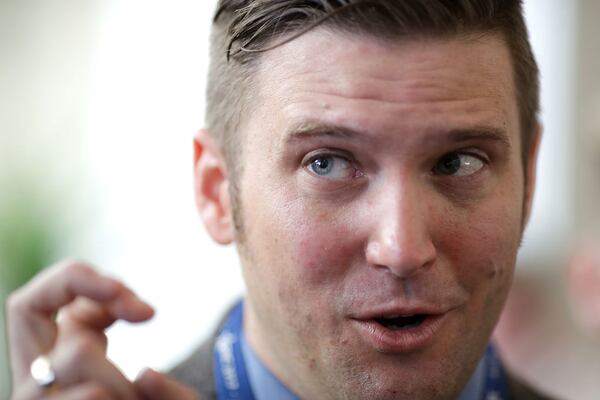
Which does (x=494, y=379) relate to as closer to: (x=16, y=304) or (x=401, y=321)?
(x=401, y=321)

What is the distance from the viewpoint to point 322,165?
105 cm

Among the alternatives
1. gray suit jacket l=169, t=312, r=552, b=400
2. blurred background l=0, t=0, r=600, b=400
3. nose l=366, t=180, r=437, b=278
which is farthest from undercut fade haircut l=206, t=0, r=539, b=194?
blurred background l=0, t=0, r=600, b=400

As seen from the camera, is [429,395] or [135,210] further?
[135,210]

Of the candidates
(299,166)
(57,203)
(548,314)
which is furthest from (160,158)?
(299,166)

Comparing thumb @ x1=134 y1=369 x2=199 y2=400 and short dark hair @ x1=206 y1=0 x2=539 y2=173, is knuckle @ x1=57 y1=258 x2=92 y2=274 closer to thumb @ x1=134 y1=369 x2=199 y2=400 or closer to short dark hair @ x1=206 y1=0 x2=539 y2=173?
thumb @ x1=134 y1=369 x2=199 y2=400

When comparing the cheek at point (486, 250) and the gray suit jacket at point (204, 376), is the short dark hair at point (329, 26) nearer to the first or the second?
the cheek at point (486, 250)

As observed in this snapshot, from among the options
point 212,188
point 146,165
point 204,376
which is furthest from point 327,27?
point 146,165

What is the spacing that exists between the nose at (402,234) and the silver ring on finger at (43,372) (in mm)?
409

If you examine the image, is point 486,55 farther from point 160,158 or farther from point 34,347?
point 160,158

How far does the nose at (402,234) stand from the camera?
3.18 feet

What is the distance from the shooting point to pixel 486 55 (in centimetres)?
107

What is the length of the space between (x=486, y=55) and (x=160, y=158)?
194 cm

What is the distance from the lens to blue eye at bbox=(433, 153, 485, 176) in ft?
3.47

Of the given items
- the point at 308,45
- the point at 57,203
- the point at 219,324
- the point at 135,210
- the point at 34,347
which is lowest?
the point at 135,210
